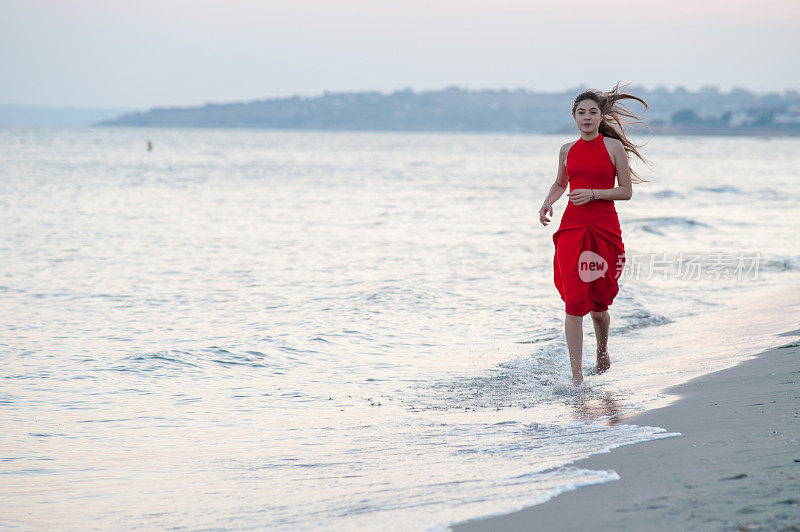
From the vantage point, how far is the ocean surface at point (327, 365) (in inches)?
143

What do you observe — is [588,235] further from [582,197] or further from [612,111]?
[612,111]

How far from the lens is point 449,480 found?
3.57 metres

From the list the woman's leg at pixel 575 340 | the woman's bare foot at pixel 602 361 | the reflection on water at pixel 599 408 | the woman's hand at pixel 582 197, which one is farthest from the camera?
the woman's bare foot at pixel 602 361

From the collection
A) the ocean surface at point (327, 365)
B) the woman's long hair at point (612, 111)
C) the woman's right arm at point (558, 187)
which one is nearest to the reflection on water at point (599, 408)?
the ocean surface at point (327, 365)

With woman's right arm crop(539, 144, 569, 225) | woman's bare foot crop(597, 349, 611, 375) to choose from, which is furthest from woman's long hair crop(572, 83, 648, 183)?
woman's bare foot crop(597, 349, 611, 375)

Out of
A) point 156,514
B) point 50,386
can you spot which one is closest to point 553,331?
point 50,386

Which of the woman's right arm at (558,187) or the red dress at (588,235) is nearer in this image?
the red dress at (588,235)

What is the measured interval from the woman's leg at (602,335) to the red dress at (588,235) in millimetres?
281

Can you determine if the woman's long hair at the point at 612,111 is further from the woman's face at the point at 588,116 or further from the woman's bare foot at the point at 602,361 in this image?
the woman's bare foot at the point at 602,361

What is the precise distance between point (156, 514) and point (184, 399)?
7.39 feet

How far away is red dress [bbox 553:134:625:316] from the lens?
16.9ft

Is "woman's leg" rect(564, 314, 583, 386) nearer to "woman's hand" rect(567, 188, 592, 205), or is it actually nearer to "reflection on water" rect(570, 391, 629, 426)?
"reflection on water" rect(570, 391, 629, 426)

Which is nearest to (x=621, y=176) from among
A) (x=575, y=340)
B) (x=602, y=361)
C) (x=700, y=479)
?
(x=575, y=340)

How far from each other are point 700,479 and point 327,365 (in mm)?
4144
